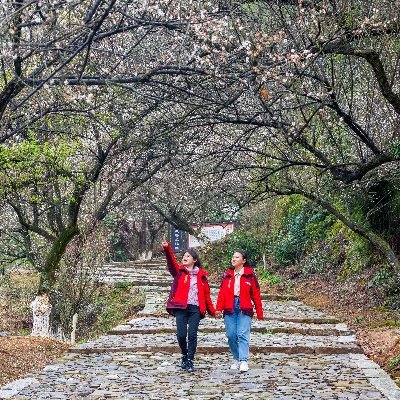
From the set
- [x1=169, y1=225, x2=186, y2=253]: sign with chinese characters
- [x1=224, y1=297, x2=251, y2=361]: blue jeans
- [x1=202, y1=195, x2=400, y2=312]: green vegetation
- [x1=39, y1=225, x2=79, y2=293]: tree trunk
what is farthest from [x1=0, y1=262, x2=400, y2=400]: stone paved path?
[x1=169, y1=225, x2=186, y2=253]: sign with chinese characters

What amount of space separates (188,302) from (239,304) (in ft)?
2.46

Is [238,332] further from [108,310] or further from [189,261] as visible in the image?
[108,310]

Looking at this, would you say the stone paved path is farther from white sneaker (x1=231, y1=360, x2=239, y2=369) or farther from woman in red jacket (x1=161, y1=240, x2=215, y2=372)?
woman in red jacket (x1=161, y1=240, x2=215, y2=372)

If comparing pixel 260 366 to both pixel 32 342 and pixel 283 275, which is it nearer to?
pixel 32 342

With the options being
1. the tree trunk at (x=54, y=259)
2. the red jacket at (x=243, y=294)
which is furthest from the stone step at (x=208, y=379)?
the tree trunk at (x=54, y=259)

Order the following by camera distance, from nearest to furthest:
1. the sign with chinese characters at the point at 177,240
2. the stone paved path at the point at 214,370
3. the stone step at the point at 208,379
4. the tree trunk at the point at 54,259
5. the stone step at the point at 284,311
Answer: the stone step at the point at 208,379
the stone paved path at the point at 214,370
the stone step at the point at 284,311
the tree trunk at the point at 54,259
the sign with chinese characters at the point at 177,240

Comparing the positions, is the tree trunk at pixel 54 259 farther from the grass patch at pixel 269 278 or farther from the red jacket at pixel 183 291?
the grass patch at pixel 269 278

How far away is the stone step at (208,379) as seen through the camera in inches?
337

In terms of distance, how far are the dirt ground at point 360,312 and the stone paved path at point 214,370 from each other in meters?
0.39

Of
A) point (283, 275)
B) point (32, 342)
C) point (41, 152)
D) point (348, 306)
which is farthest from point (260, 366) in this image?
point (283, 275)

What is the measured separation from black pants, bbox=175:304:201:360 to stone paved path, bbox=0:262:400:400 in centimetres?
43

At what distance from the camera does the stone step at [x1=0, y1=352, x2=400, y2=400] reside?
8562 millimetres

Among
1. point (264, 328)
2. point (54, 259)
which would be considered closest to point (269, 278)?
point (54, 259)

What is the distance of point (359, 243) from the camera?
2128 centimetres
